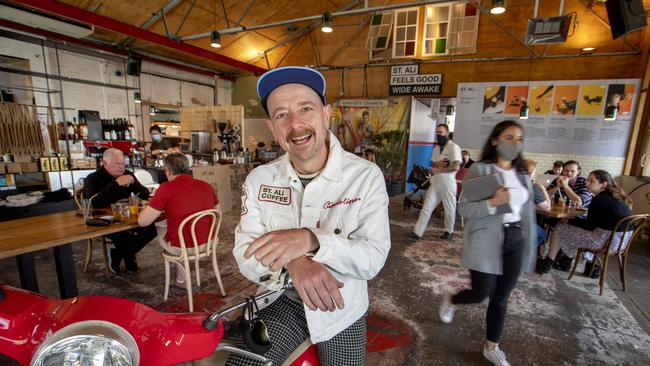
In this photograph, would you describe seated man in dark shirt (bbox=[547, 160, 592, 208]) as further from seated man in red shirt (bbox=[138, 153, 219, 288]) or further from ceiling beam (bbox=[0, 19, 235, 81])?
ceiling beam (bbox=[0, 19, 235, 81])

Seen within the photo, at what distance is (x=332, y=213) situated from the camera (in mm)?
1090

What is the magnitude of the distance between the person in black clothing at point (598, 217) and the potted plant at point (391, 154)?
5.35m

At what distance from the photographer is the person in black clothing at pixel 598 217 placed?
3.09 meters

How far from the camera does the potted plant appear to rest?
29.8 ft

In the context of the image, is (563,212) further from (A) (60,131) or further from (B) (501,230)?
(A) (60,131)

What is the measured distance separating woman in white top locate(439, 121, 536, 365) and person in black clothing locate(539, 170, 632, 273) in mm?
1941

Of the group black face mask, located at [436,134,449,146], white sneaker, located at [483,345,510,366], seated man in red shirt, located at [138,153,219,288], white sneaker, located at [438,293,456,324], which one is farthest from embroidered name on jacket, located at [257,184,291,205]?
black face mask, located at [436,134,449,146]

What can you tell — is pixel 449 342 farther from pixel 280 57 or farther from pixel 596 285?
pixel 280 57

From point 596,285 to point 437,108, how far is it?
287 inches

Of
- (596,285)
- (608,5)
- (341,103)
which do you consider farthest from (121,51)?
(596,285)

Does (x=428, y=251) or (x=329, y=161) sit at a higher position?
(x=329, y=161)

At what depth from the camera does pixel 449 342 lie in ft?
7.89

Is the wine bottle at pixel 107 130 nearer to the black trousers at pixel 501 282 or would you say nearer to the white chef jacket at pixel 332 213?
the white chef jacket at pixel 332 213

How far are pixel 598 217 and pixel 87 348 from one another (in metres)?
4.30
